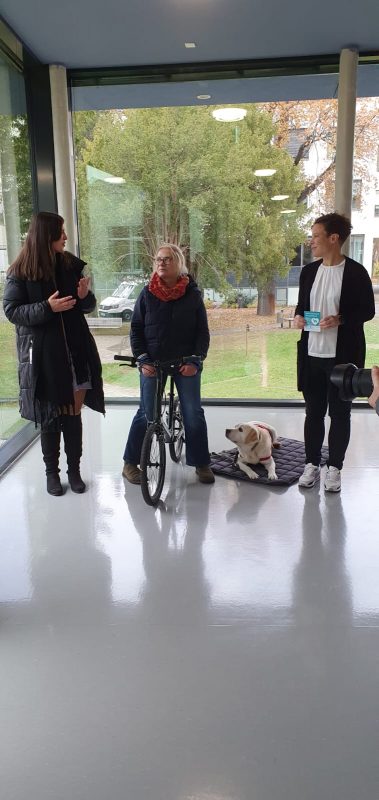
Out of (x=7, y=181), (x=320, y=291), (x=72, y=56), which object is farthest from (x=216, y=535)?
(x=72, y=56)

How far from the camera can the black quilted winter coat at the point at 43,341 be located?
10.8 ft

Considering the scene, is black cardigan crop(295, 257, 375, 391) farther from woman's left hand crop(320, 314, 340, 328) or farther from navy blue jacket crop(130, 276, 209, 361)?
navy blue jacket crop(130, 276, 209, 361)

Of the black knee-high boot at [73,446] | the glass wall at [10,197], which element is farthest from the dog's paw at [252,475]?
the glass wall at [10,197]

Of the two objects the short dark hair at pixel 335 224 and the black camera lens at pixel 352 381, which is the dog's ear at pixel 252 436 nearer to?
the short dark hair at pixel 335 224

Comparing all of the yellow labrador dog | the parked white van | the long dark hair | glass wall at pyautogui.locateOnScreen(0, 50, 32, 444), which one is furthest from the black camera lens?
the parked white van

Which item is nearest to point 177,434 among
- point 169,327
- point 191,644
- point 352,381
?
point 169,327

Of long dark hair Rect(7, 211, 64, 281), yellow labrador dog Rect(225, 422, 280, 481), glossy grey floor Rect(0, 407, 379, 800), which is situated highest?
long dark hair Rect(7, 211, 64, 281)

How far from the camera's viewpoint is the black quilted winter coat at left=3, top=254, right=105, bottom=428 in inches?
129

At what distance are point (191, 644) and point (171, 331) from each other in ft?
6.01

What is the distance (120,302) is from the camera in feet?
19.2

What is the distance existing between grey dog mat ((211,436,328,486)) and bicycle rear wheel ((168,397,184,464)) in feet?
0.79

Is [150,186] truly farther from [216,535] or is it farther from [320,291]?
[216,535]

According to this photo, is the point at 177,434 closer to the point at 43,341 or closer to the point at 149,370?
the point at 149,370

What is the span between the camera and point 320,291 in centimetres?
344
